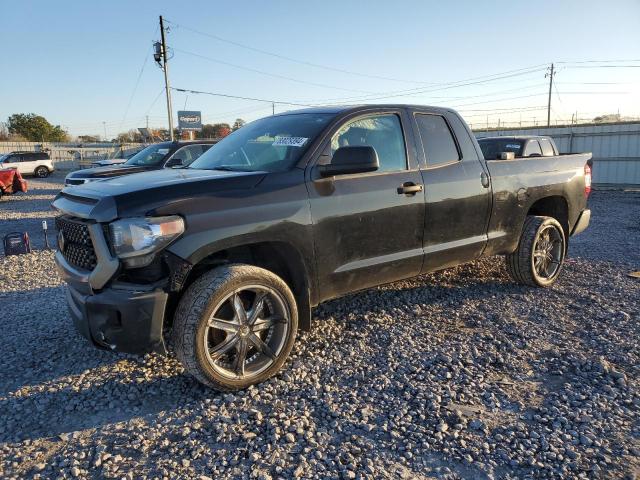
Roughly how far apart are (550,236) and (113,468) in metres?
5.01

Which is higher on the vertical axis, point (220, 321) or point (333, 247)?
point (333, 247)

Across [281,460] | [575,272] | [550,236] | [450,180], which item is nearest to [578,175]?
[550,236]

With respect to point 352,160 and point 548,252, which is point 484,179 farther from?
point 352,160

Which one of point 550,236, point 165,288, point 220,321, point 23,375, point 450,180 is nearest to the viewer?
point 165,288

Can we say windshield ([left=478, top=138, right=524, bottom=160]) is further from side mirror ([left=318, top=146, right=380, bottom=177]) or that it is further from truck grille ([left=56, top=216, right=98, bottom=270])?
truck grille ([left=56, top=216, right=98, bottom=270])

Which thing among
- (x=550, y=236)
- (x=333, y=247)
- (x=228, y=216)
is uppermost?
(x=228, y=216)

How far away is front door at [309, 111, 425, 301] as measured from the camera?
11.7 feet

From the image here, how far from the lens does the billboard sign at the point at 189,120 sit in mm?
34812

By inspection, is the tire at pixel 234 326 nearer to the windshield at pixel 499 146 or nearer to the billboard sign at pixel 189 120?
the windshield at pixel 499 146

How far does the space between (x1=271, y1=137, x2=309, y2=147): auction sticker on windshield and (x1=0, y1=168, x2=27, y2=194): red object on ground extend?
17.0 metres

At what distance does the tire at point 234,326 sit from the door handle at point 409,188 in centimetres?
132

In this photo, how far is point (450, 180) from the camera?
172 inches

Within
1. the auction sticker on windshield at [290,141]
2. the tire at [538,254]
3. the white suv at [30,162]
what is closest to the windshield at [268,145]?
the auction sticker on windshield at [290,141]

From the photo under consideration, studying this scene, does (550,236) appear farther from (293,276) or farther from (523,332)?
(293,276)
